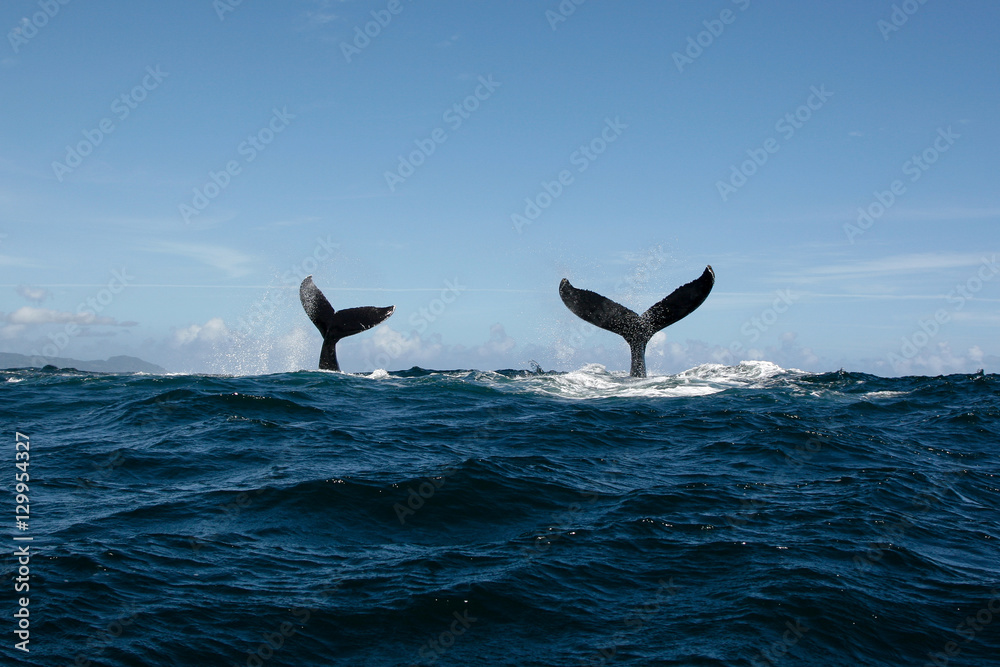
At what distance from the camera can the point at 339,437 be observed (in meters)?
12.6

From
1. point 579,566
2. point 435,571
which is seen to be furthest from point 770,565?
point 435,571

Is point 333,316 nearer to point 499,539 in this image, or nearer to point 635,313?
point 635,313

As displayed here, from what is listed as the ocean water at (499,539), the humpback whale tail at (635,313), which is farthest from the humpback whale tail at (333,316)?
the ocean water at (499,539)

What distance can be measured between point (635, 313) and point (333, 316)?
8366 mm

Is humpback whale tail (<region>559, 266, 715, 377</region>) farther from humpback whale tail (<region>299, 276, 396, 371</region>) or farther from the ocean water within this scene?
humpback whale tail (<region>299, 276, 396, 371</region>)

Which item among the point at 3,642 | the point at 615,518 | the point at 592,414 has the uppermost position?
the point at 592,414

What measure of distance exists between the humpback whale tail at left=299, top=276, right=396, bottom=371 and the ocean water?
6.36 m

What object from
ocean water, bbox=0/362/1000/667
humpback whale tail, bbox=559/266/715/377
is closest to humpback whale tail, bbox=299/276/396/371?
humpback whale tail, bbox=559/266/715/377

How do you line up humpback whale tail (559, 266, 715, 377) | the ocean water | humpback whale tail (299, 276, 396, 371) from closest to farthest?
the ocean water
humpback whale tail (559, 266, 715, 377)
humpback whale tail (299, 276, 396, 371)

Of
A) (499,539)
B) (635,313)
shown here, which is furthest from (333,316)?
(499,539)

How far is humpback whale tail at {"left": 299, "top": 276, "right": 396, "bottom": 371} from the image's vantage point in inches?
839

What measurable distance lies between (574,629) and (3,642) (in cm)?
388

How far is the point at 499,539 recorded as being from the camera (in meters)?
7.82

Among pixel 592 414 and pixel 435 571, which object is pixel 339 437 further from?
pixel 435 571
